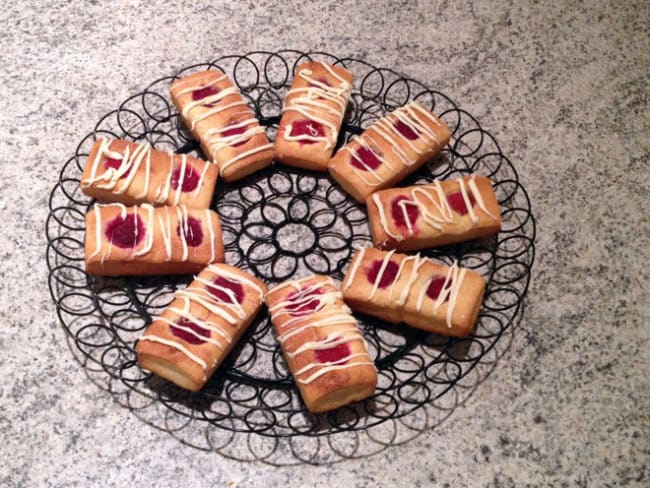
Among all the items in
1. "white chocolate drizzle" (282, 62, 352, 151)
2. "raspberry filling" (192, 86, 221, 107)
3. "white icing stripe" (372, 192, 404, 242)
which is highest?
"white chocolate drizzle" (282, 62, 352, 151)

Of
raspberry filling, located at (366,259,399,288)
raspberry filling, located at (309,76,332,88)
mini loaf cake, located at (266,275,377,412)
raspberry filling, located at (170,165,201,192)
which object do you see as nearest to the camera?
mini loaf cake, located at (266,275,377,412)

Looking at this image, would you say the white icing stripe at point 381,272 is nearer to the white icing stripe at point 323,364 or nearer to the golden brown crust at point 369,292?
the golden brown crust at point 369,292

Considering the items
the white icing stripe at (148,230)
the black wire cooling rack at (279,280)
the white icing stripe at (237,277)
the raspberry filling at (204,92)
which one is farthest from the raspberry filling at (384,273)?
the raspberry filling at (204,92)

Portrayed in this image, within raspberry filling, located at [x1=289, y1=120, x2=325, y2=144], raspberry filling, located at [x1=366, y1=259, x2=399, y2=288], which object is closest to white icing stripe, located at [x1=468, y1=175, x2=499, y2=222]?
raspberry filling, located at [x1=366, y1=259, x2=399, y2=288]

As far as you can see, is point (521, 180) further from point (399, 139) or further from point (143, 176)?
point (143, 176)

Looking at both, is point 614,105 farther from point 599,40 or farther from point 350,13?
point 350,13

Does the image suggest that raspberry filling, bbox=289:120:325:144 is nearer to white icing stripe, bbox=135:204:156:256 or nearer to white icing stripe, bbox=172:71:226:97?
white icing stripe, bbox=172:71:226:97
